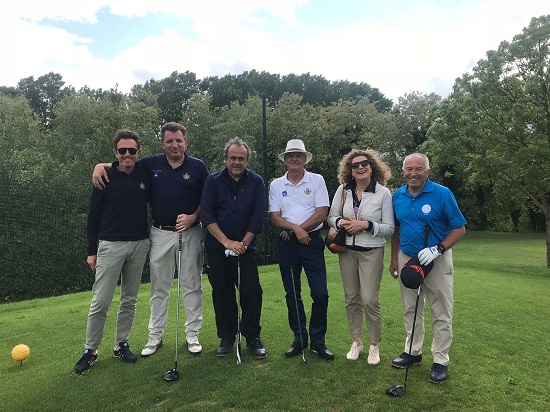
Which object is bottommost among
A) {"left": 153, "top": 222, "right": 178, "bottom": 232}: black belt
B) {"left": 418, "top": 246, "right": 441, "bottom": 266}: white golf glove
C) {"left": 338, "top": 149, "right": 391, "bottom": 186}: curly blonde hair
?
{"left": 418, "top": 246, "right": 441, "bottom": 266}: white golf glove

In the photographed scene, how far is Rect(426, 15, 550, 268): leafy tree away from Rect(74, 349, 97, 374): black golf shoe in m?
11.5

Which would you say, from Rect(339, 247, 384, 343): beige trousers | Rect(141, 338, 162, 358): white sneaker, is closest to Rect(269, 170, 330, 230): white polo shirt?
Rect(339, 247, 384, 343): beige trousers

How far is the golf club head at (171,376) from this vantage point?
318cm

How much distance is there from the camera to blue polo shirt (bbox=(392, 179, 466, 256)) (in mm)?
3324

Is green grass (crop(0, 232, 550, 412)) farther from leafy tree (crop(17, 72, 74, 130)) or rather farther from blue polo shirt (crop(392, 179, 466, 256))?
leafy tree (crop(17, 72, 74, 130))

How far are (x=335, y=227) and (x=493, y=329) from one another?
249cm

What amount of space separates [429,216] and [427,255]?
35 centimetres

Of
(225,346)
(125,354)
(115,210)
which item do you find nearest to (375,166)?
(225,346)

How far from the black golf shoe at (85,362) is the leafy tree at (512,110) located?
37.7 ft

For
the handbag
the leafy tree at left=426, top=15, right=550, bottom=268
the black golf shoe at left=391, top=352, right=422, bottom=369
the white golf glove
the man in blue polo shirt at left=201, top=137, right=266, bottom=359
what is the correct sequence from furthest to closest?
the leafy tree at left=426, top=15, right=550, bottom=268 < the man in blue polo shirt at left=201, top=137, right=266, bottom=359 < the handbag < the black golf shoe at left=391, top=352, right=422, bottom=369 < the white golf glove

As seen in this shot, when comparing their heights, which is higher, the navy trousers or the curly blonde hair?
the curly blonde hair

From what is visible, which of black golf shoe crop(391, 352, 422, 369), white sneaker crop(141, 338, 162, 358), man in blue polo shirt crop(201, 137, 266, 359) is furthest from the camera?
white sneaker crop(141, 338, 162, 358)

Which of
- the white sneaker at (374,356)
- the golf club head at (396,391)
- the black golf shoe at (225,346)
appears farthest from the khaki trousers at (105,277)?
the golf club head at (396,391)

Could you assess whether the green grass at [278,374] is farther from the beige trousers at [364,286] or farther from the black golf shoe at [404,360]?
the beige trousers at [364,286]
